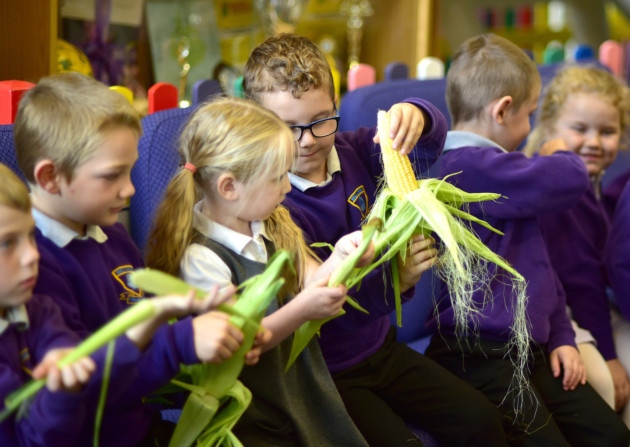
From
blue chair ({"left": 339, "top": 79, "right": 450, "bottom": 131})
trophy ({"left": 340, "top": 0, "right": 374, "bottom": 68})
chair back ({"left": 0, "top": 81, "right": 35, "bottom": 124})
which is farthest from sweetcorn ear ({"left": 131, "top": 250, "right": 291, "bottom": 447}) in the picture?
trophy ({"left": 340, "top": 0, "right": 374, "bottom": 68})

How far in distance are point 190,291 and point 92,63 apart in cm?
141

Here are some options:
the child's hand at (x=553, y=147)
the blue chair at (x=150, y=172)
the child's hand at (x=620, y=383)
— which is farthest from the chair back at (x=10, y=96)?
the child's hand at (x=620, y=383)

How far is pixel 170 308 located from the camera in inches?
37.7

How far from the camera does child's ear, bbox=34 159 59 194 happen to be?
3.57 feet

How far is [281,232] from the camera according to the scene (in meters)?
A: 1.36

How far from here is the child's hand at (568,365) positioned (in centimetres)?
169

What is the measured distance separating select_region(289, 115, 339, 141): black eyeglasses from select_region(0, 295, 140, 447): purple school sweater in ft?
1.78

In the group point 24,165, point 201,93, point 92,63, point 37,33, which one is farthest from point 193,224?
point 92,63

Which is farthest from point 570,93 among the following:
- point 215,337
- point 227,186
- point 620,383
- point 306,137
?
point 215,337

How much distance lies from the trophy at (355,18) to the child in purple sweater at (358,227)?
1.38 metres

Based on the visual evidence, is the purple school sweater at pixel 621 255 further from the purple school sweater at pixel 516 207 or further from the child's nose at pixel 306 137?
the child's nose at pixel 306 137

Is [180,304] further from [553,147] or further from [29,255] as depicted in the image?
[553,147]

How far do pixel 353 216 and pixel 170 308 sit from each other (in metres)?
0.65

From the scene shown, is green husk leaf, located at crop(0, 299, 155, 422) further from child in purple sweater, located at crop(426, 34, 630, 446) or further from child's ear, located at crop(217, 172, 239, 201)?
child in purple sweater, located at crop(426, 34, 630, 446)
